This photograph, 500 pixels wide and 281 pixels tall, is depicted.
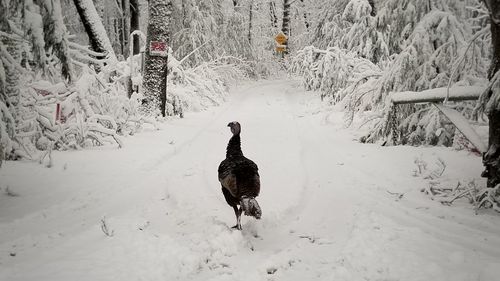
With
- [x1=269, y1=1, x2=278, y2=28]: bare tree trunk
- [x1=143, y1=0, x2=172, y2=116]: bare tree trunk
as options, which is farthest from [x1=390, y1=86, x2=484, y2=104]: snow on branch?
[x1=269, y1=1, x2=278, y2=28]: bare tree trunk

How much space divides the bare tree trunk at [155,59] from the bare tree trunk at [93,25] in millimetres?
1054

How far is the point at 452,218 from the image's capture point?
187 inches

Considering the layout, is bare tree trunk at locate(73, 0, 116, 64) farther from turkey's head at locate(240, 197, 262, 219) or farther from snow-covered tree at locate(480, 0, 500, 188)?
snow-covered tree at locate(480, 0, 500, 188)

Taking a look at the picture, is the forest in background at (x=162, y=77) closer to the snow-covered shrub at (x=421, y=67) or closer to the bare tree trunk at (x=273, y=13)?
the snow-covered shrub at (x=421, y=67)

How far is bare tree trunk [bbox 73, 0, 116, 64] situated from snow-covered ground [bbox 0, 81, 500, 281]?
125 inches

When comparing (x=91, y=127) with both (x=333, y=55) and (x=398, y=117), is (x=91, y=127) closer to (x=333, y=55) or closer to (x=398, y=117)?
(x=398, y=117)

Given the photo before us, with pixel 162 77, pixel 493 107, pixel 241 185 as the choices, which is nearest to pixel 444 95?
pixel 493 107

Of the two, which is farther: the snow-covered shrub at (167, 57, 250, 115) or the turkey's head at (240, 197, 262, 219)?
the snow-covered shrub at (167, 57, 250, 115)

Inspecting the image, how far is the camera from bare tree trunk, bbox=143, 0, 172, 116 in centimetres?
1081

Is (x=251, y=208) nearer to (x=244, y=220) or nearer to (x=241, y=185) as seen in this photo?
(x=241, y=185)

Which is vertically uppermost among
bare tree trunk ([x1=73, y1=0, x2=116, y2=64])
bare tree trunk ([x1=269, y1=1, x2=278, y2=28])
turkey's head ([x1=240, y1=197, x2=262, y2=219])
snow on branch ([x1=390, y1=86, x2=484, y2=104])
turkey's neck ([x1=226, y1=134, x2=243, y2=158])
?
bare tree trunk ([x1=269, y1=1, x2=278, y2=28])

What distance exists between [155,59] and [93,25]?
179cm

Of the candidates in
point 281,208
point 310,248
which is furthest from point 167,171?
point 310,248

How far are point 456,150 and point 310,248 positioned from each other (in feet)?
14.6
